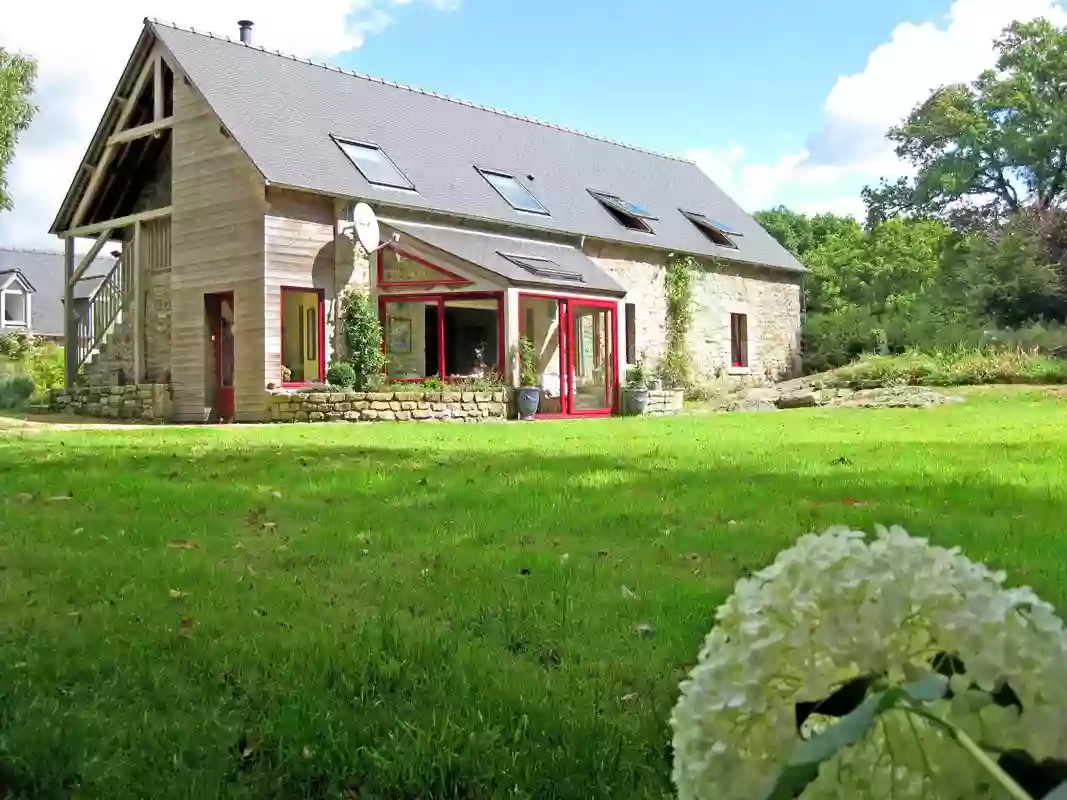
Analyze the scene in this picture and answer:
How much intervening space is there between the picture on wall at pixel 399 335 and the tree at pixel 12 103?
9.99m

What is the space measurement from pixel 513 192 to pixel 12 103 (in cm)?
1094

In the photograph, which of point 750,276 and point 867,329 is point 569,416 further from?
point 867,329

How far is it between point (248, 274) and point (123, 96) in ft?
18.2

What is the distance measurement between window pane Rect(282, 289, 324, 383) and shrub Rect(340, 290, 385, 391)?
1049 mm

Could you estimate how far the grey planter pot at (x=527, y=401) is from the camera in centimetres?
1630

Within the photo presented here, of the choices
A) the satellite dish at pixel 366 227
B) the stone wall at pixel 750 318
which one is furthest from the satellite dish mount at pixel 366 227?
the stone wall at pixel 750 318

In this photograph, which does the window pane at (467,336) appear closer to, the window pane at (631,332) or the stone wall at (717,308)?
the stone wall at (717,308)

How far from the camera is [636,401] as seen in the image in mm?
18281

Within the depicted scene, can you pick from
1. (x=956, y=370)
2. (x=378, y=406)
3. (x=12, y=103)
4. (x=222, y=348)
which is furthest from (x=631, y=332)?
(x=12, y=103)

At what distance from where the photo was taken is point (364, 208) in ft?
53.3

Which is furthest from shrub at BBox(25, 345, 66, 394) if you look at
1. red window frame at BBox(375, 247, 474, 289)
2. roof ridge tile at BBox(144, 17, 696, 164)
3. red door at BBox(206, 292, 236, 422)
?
red window frame at BBox(375, 247, 474, 289)

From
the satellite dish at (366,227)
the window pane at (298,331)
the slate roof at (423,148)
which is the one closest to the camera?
the satellite dish at (366,227)

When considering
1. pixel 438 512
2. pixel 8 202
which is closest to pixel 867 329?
pixel 8 202

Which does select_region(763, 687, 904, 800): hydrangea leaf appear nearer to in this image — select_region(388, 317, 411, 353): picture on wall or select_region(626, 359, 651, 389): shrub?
select_region(388, 317, 411, 353): picture on wall
